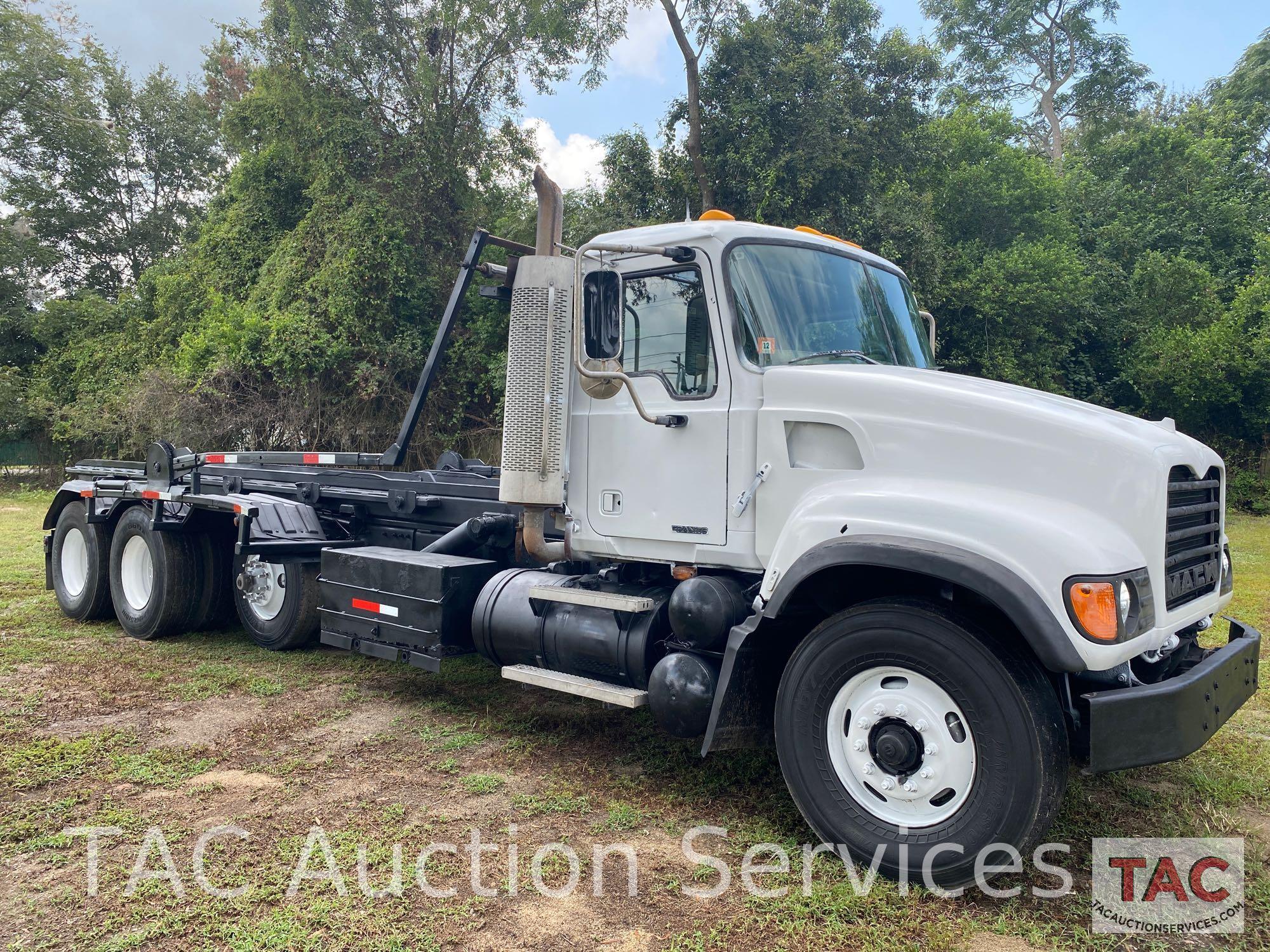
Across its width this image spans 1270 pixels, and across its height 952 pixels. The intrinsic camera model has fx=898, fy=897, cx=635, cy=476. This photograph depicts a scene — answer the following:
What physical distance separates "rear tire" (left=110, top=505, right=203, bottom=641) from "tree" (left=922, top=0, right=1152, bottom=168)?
33419 millimetres

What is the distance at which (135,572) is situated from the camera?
7543 millimetres

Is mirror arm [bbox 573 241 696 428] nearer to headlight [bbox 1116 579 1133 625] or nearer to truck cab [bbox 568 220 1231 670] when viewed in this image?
truck cab [bbox 568 220 1231 670]

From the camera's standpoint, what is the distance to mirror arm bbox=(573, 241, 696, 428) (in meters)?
4.11

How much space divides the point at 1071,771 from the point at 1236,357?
18972 millimetres

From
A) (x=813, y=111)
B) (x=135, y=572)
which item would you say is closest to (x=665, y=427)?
(x=135, y=572)

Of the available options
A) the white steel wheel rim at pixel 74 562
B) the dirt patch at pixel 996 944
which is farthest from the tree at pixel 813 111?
the dirt patch at pixel 996 944

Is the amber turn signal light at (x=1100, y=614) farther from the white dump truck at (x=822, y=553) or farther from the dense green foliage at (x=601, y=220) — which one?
the dense green foliage at (x=601, y=220)

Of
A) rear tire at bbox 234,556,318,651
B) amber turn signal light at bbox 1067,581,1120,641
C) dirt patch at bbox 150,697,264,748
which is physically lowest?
dirt patch at bbox 150,697,264,748

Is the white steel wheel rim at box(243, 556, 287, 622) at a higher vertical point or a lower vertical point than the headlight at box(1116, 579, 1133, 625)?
lower

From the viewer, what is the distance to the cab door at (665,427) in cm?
420

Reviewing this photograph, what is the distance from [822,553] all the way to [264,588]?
4.83m

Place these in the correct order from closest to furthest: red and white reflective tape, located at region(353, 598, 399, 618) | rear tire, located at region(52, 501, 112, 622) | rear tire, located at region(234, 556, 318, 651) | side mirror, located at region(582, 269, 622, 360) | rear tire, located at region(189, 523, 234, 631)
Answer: side mirror, located at region(582, 269, 622, 360), red and white reflective tape, located at region(353, 598, 399, 618), rear tire, located at region(234, 556, 318, 651), rear tire, located at region(189, 523, 234, 631), rear tire, located at region(52, 501, 112, 622)

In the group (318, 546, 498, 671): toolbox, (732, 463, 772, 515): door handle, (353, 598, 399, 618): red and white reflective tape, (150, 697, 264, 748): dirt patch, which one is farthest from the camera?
(353, 598, 399, 618): red and white reflective tape

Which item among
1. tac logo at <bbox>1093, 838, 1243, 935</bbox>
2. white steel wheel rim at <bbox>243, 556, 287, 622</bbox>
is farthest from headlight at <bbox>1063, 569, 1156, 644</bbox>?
white steel wheel rim at <bbox>243, 556, 287, 622</bbox>
